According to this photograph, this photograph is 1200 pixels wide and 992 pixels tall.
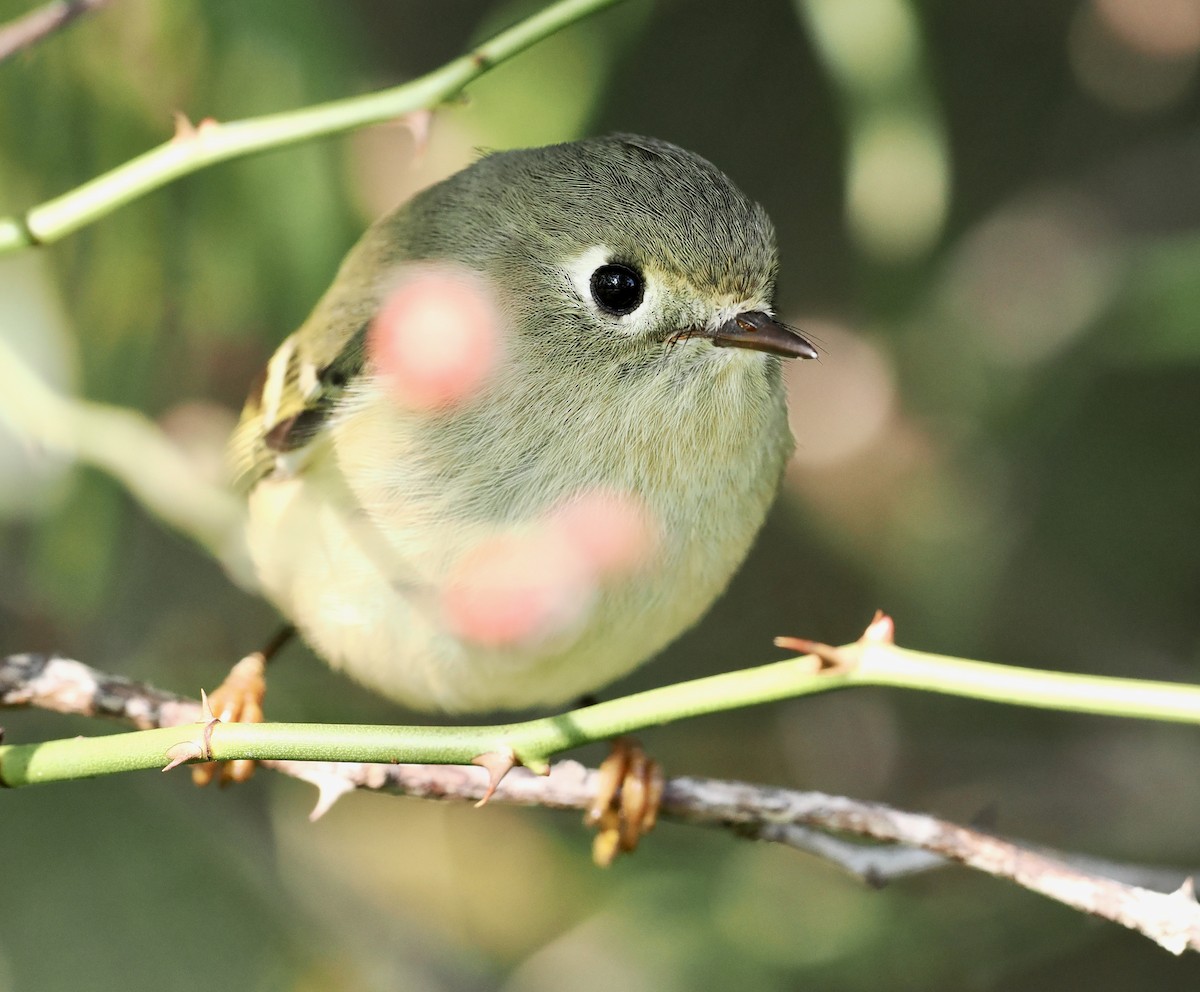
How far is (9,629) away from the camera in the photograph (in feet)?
7.78

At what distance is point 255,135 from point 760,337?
619mm

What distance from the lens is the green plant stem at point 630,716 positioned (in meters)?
0.83

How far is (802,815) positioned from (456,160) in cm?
147

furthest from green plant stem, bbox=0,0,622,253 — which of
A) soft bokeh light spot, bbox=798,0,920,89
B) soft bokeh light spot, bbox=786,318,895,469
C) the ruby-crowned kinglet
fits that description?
soft bokeh light spot, bbox=786,318,895,469

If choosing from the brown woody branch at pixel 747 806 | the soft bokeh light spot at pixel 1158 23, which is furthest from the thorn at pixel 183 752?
the soft bokeh light spot at pixel 1158 23

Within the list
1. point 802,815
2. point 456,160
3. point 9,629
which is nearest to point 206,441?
point 9,629

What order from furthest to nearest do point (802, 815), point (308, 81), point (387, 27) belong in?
point (387, 27)
point (308, 81)
point (802, 815)

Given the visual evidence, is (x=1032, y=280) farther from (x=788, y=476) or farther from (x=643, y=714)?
(x=643, y=714)

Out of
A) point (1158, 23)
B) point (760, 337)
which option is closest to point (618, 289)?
point (760, 337)

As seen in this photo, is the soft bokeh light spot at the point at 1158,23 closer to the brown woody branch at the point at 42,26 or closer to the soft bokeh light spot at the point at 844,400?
the soft bokeh light spot at the point at 844,400

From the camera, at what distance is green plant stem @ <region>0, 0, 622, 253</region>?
4.36ft

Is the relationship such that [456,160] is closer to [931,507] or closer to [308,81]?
[308,81]

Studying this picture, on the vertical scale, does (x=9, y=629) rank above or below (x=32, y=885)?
above

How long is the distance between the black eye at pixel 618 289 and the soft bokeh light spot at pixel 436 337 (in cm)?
14
